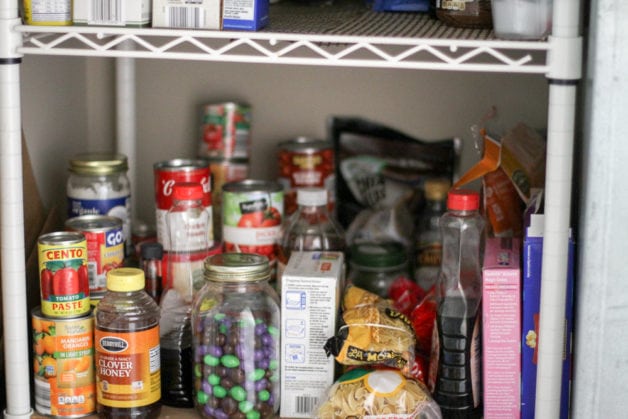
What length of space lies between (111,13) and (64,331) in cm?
46

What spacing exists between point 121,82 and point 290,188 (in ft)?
1.29

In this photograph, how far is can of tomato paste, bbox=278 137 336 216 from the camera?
1787mm

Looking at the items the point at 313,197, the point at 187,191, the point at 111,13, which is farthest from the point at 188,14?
the point at 313,197

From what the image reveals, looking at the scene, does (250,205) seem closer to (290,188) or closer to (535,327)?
(290,188)

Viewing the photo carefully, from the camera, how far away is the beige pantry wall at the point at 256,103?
183 cm

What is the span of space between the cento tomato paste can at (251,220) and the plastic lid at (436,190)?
0.32 m

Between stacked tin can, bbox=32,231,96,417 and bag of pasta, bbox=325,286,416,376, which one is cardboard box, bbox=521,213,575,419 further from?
stacked tin can, bbox=32,231,96,417

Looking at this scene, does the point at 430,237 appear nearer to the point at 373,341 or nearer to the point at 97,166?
the point at 373,341

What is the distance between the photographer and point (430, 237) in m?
1.78

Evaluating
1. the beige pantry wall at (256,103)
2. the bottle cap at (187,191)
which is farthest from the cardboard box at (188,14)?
the beige pantry wall at (256,103)

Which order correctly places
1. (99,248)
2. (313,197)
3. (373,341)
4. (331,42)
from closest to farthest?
(331,42) < (373,341) < (99,248) < (313,197)

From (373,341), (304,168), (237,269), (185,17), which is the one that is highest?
(185,17)

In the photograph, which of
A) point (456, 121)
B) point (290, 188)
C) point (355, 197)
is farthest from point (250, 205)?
point (456, 121)

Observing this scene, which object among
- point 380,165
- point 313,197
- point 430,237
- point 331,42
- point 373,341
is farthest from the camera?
A: point 380,165
